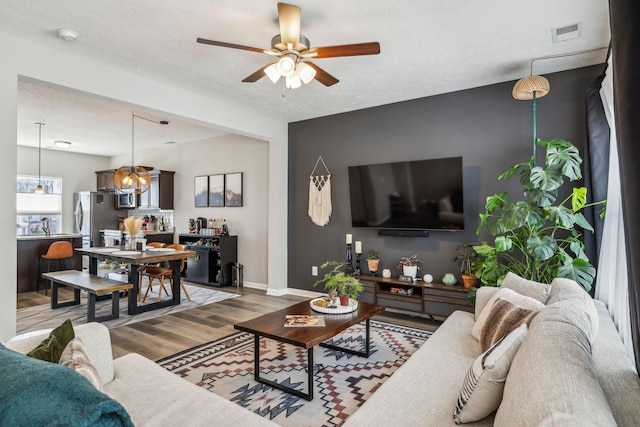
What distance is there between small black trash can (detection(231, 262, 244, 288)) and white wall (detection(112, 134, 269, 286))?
0.09 m

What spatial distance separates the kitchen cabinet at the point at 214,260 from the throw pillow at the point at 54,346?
473 centimetres

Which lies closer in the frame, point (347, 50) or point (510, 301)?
point (510, 301)

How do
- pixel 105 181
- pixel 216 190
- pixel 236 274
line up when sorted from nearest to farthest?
1. pixel 236 274
2. pixel 216 190
3. pixel 105 181

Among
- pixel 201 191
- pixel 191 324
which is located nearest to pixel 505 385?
pixel 191 324

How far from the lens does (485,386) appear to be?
1.35 meters

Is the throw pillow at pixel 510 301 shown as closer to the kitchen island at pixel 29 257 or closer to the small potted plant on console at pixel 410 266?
the small potted plant on console at pixel 410 266

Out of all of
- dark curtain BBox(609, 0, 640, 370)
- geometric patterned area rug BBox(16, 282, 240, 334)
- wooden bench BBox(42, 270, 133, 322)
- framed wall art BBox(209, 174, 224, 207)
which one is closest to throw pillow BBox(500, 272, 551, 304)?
dark curtain BBox(609, 0, 640, 370)

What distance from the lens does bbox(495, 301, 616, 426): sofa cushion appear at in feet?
2.77

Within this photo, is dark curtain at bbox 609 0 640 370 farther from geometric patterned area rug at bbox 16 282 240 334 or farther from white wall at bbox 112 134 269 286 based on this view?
white wall at bbox 112 134 269 286

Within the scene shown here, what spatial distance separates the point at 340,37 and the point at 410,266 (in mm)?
2700

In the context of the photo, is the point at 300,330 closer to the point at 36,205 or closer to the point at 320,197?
the point at 320,197

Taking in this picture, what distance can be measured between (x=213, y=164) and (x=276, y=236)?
229 cm

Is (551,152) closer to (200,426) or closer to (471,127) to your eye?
(471,127)

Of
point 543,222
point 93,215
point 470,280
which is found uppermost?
point 93,215
